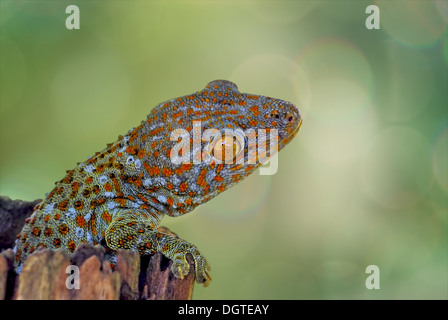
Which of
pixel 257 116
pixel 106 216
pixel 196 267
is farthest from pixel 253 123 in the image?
pixel 106 216

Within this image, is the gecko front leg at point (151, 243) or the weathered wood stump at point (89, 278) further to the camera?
the gecko front leg at point (151, 243)

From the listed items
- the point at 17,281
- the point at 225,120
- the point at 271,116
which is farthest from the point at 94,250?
the point at 271,116

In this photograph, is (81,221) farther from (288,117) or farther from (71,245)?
(288,117)

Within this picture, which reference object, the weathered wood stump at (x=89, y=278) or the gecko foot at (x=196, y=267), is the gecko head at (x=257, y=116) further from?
the weathered wood stump at (x=89, y=278)

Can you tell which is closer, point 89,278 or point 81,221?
point 89,278

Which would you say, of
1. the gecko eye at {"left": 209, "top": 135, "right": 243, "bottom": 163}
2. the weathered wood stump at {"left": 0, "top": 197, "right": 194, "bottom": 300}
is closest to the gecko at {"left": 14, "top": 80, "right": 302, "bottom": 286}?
the gecko eye at {"left": 209, "top": 135, "right": 243, "bottom": 163}

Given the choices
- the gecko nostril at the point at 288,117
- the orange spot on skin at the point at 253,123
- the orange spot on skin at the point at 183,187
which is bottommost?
the orange spot on skin at the point at 183,187

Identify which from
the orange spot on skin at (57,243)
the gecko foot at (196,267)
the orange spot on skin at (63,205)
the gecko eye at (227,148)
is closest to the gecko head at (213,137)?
the gecko eye at (227,148)
